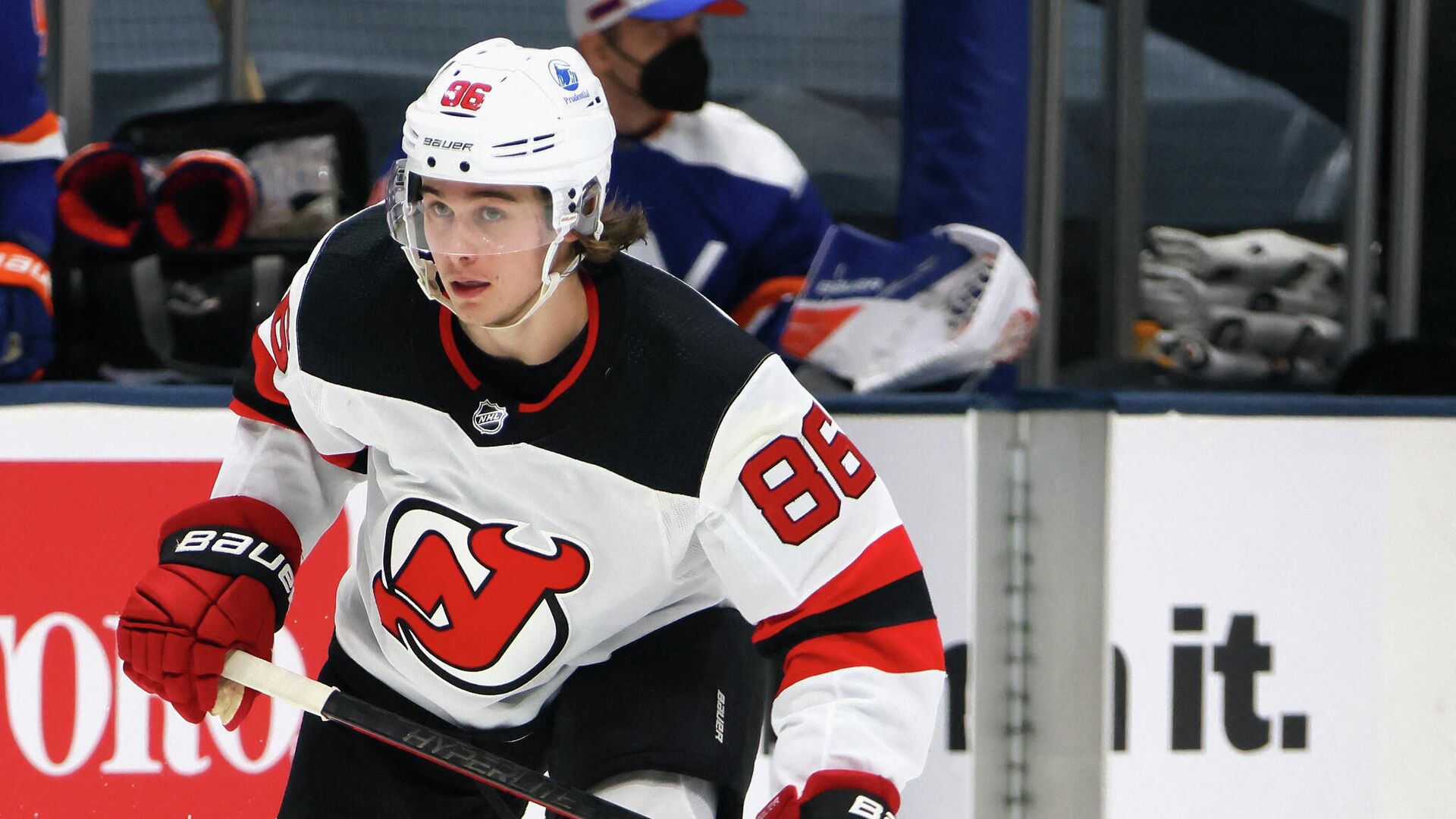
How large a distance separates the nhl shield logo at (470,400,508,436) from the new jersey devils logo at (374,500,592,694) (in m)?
0.11

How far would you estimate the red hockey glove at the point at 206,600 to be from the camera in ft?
5.36

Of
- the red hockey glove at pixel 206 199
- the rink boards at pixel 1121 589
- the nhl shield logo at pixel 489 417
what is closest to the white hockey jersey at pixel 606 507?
the nhl shield logo at pixel 489 417

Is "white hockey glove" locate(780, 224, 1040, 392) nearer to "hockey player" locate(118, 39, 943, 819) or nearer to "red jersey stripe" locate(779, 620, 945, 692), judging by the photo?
"hockey player" locate(118, 39, 943, 819)

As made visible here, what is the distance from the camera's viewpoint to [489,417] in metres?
1.55

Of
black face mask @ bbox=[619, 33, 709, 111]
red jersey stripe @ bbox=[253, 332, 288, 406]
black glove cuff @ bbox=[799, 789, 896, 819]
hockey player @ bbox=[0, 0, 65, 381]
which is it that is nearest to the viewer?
black glove cuff @ bbox=[799, 789, 896, 819]

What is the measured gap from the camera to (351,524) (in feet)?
7.64

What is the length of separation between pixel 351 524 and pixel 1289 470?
1.33m

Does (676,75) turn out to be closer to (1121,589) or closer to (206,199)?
(206,199)

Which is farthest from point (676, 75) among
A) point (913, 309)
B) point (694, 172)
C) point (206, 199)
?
point (206, 199)

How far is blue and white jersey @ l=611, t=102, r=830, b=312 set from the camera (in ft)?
8.90

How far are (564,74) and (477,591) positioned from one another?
0.51 m

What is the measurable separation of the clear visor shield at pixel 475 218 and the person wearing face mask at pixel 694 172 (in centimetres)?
110

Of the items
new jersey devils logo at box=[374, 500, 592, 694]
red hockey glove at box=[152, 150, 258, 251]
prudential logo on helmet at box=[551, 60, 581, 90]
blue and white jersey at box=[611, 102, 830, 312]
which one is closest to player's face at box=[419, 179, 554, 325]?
prudential logo on helmet at box=[551, 60, 581, 90]

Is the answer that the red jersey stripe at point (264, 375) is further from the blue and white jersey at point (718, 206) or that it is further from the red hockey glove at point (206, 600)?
the blue and white jersey at point (718, 206)
